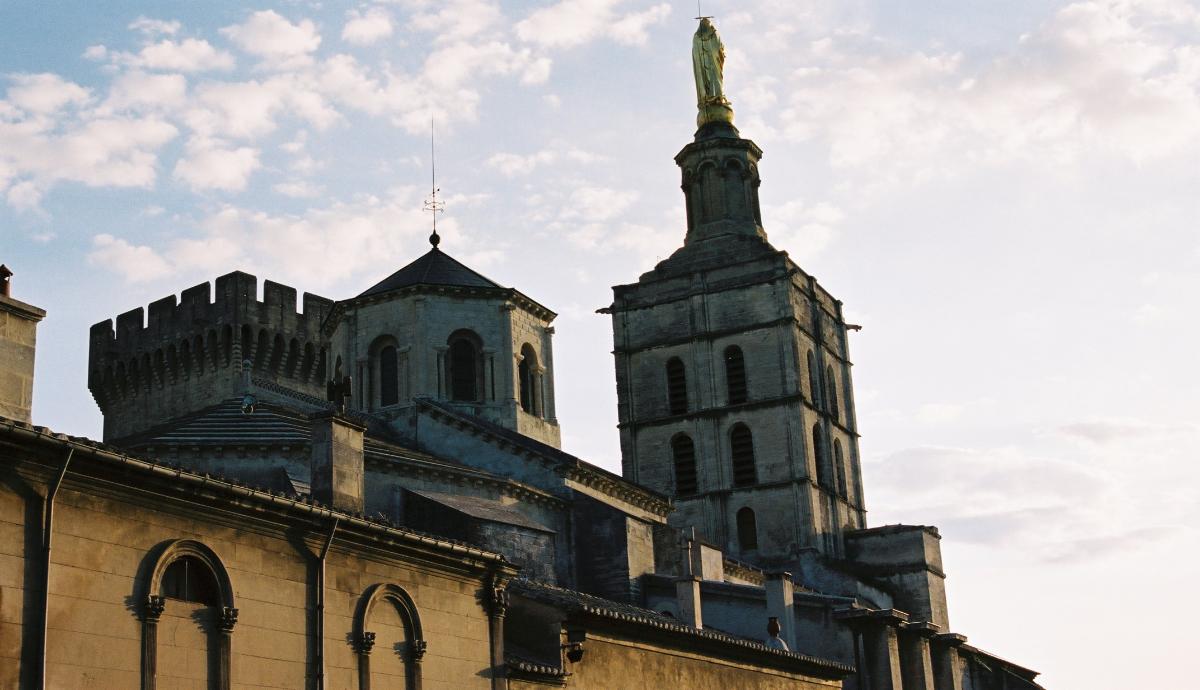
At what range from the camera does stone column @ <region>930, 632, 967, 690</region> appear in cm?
3838

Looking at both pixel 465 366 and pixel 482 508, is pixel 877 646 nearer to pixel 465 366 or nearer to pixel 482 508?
pixel 482 508

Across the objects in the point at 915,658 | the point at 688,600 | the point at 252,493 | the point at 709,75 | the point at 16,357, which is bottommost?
the point at 252,493

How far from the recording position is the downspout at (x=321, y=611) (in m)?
17.0

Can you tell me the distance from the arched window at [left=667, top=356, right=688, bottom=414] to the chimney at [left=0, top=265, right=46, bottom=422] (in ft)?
115

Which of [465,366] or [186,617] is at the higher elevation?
[465,366]

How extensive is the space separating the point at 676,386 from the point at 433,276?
1364 cm

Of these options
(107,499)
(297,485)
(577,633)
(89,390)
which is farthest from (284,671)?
(89,390)

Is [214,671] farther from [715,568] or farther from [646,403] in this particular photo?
[646,403]

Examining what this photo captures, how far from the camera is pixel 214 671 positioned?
616 inches

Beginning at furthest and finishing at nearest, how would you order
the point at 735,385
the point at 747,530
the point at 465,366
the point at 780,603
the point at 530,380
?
the point at 735,385
the point at 747,530
the point at 530,380
the point at 465,366
the point at 780,603

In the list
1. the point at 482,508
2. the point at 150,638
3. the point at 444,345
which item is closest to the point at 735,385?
the point at 444,345

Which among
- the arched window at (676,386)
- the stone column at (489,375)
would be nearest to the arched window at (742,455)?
the arched window at (676,386)

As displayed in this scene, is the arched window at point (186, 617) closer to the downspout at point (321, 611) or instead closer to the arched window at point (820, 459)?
the downspout at point (321, 611)

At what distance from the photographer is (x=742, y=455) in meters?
48.8
